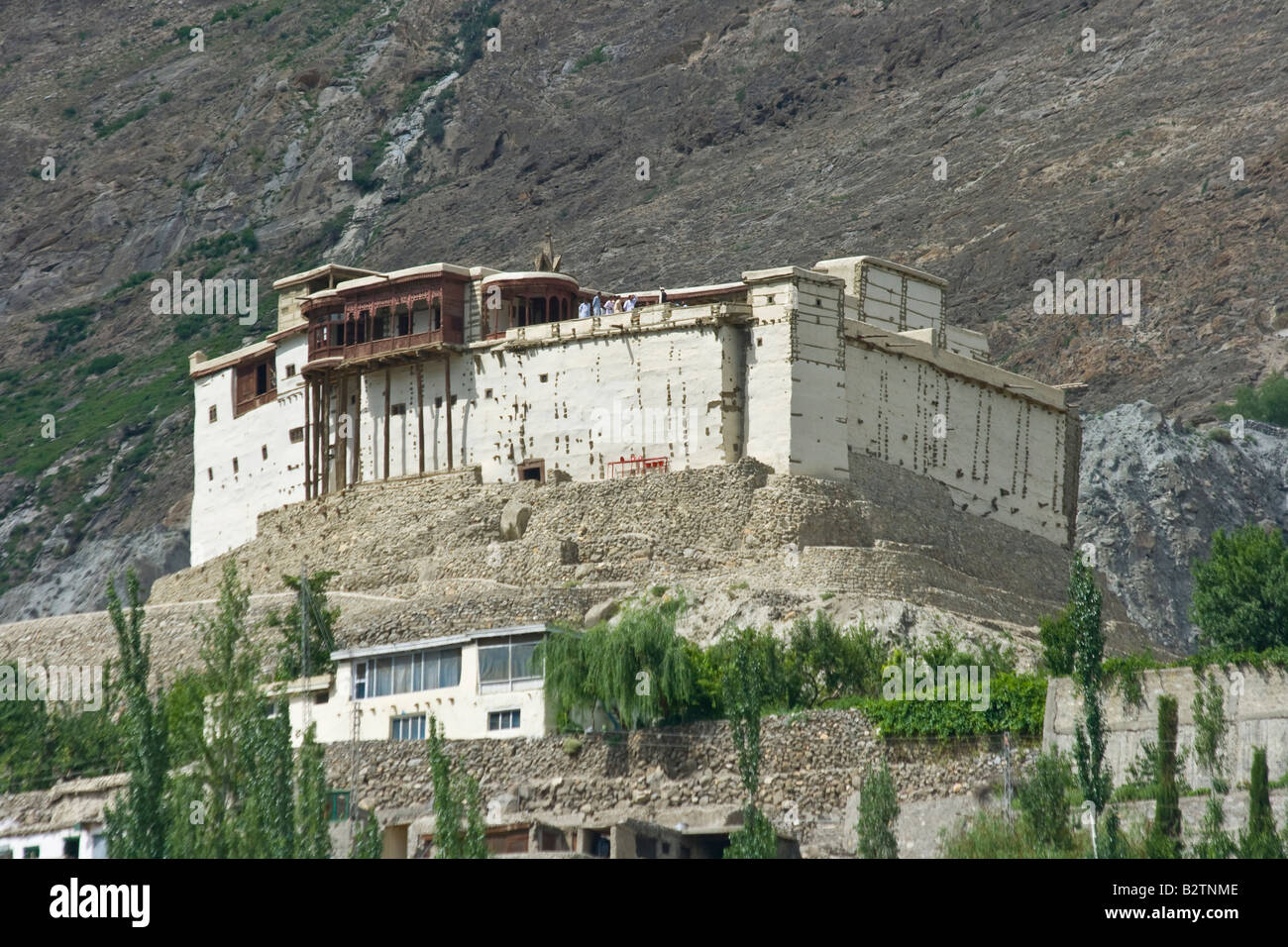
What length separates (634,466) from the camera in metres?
67.9

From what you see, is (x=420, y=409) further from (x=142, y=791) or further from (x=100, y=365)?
(x=100, y=365)

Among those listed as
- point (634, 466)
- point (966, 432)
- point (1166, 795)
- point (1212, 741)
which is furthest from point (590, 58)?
point (1166, 795)

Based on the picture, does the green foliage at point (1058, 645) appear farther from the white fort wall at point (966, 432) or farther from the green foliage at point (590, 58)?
the green foliage at point (590, 58)

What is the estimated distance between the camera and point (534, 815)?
2007 inches

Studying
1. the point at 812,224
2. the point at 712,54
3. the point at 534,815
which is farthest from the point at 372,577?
the point at 712,54

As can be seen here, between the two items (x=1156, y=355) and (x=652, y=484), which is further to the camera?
(x=1156, y=355)

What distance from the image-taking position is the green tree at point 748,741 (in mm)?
42969

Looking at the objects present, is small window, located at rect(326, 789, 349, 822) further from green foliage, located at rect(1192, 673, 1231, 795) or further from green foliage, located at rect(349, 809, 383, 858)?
green foliage, located at rect(1192, 673, 1231, 795)

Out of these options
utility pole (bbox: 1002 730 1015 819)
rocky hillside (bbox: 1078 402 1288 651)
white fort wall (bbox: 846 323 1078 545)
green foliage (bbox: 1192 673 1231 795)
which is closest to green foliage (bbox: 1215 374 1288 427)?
rocky hillside (bbox: 1078 402 1288 651)

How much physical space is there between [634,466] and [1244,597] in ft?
59.0

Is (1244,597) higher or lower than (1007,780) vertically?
higher

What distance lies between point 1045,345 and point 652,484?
150ft

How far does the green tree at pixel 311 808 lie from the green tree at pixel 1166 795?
49.2ft

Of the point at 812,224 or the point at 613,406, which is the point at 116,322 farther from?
the point at 613,406
